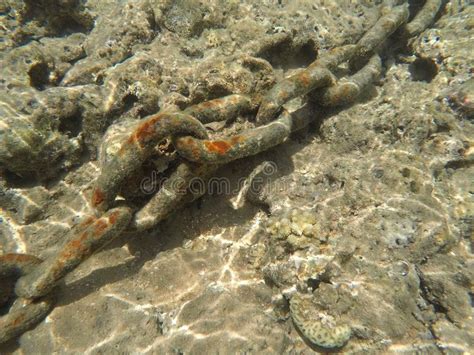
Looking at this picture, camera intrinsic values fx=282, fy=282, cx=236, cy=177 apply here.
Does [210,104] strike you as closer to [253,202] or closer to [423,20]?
[253,202]

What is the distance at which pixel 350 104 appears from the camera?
4.42 meters

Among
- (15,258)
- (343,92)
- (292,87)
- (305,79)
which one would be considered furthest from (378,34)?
(15,258)

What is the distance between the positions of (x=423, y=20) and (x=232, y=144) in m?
5.04

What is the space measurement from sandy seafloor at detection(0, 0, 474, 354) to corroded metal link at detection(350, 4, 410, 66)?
461 mm

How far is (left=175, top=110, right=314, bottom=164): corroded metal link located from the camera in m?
2.84

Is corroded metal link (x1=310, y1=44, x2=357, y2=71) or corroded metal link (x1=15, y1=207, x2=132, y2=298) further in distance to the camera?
corroded metal link (x1=310, y1=44, x2=357, y2=71)

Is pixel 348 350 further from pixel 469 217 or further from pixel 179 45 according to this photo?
pixel 179 45

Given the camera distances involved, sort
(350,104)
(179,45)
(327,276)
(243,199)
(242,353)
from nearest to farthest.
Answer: (242,353), (327,276), (243,199), (350,104), (179,45)

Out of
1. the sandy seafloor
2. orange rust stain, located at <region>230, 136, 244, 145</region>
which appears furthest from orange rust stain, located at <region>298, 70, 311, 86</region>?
orange rust stain, located at <region>230, 136, 244, 145</region>

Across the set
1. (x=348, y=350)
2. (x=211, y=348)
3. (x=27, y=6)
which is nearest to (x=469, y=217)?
(x=348, y=350)

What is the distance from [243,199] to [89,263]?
2074 millimetres

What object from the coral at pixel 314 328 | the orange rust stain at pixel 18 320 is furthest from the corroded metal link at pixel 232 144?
the orange rust stain at pixel 18 320

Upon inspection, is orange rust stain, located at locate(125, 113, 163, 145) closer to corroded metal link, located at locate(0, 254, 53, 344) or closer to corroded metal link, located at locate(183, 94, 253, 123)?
corroded metal link, located at locate(183, 94, 253, 123)

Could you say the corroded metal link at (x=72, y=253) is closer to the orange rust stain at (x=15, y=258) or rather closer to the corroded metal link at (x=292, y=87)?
the orange rust stain at (x=15, y=258)
